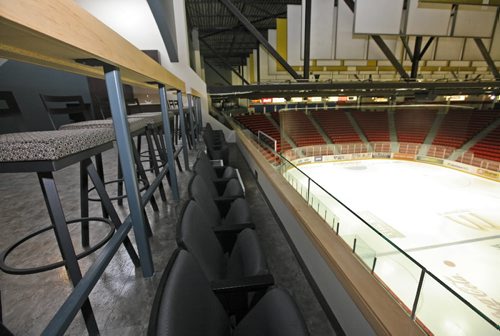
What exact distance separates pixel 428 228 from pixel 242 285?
6.30 m

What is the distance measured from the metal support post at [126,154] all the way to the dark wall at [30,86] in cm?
363

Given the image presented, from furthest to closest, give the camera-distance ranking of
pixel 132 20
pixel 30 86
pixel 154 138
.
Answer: pixel 132 20 → pixel 30 86 → pixel 154 138

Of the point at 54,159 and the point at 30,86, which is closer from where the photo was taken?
the point at 54,159

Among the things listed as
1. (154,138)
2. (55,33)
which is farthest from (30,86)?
(55,33)

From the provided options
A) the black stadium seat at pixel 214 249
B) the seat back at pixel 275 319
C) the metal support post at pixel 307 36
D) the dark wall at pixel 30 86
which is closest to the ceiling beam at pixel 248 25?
the metal support post at pixel 307 36

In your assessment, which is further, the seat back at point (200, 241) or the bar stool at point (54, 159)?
the seat back at point (200, 241)

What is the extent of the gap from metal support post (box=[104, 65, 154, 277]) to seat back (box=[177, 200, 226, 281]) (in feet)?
0.78

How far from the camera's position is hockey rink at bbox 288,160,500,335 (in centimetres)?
105

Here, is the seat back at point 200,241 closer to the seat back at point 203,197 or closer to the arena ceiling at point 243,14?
the seat back at point 203,197

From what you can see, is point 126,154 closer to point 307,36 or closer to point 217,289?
point 217,289

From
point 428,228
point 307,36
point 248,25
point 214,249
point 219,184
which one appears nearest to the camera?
point 214,249

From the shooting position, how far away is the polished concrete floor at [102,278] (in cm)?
90

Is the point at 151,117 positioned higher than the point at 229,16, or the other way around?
the point at 229,16

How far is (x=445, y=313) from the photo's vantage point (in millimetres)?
Answer: 1022
